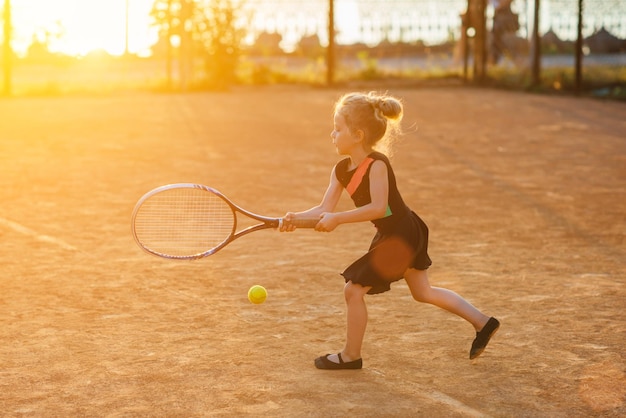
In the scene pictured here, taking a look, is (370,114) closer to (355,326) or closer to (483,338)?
(355,326)

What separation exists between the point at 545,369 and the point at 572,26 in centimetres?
1769

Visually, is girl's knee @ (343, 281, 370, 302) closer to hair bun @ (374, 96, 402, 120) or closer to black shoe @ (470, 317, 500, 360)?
black shoe @ (470, 317, 500, 360)

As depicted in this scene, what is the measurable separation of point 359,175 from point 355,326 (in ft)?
2.10

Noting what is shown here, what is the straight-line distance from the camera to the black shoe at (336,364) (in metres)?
4.66

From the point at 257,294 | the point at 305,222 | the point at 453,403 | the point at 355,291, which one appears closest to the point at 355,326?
the point at 355,291

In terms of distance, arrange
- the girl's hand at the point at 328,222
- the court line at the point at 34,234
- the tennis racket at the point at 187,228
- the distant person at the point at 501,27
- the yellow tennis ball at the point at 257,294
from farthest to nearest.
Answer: the distant person at the point at 501,27 → the court line at the point at 34,234 → the yellow tennis ball at the point at 257,294 → the tennis racket at the point at 187,228 → the girl's hand at the point at 328,222

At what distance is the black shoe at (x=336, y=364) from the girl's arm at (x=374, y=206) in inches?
21.9

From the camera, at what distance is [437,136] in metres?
13.1

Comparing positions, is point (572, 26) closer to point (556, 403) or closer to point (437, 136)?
point (437, 136)

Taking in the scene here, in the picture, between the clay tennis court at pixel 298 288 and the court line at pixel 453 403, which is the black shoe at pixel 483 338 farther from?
the court line at pixel 453 403

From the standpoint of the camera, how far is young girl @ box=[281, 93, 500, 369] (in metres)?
4.65

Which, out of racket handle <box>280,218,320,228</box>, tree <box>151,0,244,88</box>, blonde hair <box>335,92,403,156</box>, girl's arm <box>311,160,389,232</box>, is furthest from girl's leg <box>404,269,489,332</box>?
tree <box>151,0,244,88</box>

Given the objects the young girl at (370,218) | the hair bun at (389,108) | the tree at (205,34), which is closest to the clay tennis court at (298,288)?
the young girl at (370,218)

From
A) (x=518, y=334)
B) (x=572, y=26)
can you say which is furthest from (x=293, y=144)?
(x=572, y=26)
